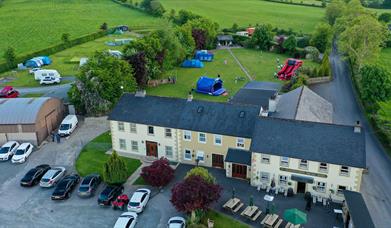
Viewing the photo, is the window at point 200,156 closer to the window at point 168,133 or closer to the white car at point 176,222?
the window at point 168,133

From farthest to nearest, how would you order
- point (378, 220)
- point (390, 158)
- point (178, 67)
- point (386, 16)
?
point (386, 16) → point (178, 67) → point (390, 158) → point (378, 220)

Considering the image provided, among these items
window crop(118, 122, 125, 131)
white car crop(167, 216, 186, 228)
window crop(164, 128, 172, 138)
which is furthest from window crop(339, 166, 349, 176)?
window crop(118, 122, 125, 131)

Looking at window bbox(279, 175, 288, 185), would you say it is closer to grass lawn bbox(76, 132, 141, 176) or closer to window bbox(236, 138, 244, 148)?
window bbox(236, 138, 244, 148)

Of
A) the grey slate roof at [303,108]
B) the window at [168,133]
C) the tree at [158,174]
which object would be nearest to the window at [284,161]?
the grey slate roof at [303,108]

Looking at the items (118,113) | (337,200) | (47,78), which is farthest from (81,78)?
(337,200)

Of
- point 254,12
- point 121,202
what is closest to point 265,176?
point 121,202

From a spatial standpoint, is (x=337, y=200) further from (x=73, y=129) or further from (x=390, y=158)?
(x=73, y=129)
